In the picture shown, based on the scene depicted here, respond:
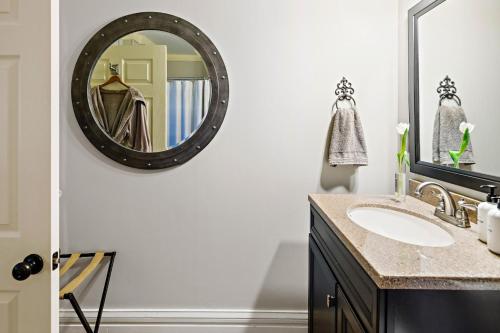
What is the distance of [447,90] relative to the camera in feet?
A: 4.78

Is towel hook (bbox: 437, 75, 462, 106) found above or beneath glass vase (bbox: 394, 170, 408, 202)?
above

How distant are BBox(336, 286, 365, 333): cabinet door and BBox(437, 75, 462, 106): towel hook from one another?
91 cm

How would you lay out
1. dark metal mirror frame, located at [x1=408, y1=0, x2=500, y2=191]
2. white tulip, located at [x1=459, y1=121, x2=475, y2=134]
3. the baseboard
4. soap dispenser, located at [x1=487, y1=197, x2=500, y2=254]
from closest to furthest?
soap dispenser, located at [x1=487, y1=197, x2=500, y2=254]
white tulip, located at [x1=459, y1=121, x2=475, y2=134]
dark metal mirror frame, located at [x1=408, y1=0, x2=500, y2=191]
the baseboard

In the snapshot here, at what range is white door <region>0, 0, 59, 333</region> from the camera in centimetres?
101

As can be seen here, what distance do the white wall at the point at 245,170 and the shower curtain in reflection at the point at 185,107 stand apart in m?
0.15

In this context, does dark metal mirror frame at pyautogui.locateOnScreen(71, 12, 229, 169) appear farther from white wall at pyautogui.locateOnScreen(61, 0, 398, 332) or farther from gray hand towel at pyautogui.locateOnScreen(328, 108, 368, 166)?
gray hand towel at pyautogui.locateOnScreen(328, 108, 368, 166)

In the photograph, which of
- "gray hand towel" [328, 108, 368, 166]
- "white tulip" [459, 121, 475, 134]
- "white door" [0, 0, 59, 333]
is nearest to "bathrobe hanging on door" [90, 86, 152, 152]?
"white door" [0, 0, 59, 333]

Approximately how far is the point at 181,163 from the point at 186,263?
1.97ft

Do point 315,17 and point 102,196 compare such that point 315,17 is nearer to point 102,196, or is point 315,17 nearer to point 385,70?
point 385,70

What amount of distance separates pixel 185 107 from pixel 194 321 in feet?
4.18

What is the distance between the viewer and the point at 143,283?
2039mm

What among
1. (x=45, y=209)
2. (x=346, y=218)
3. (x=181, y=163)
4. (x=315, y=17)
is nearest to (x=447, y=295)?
(x=346, y=218)

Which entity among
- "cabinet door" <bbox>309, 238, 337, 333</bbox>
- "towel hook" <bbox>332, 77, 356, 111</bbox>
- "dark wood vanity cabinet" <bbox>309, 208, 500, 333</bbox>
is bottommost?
"cabinet door" <bbox>309, 238, 337, 333</bbox>

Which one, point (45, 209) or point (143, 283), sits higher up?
point (45, 209)
